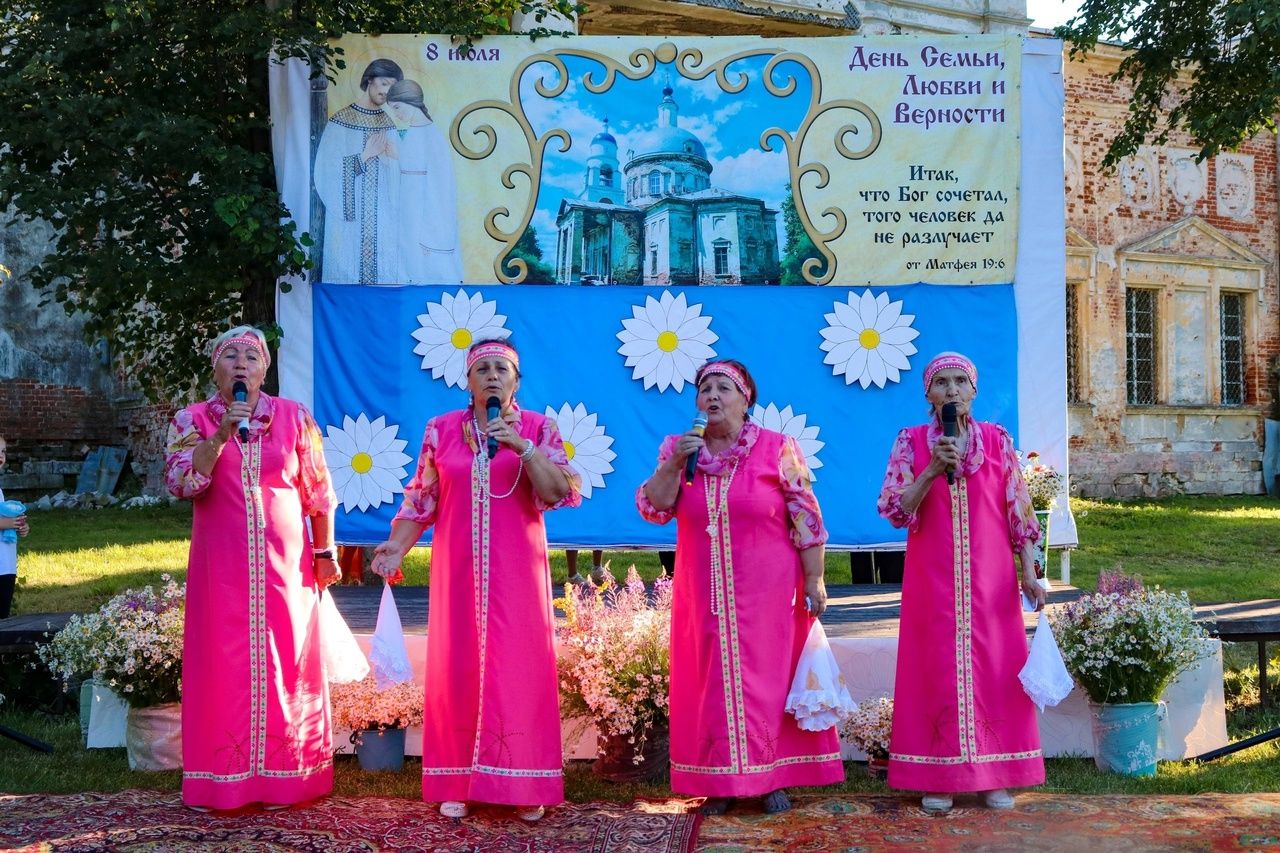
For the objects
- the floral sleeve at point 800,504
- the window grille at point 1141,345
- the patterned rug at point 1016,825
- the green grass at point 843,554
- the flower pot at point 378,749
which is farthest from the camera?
the window grille at point 1141,345

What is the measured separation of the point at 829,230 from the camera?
7.29m

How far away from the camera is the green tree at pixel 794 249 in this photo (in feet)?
23.9

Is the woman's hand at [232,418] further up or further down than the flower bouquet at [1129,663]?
further up

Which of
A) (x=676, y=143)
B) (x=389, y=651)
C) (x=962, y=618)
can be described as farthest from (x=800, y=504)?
(x=676, y=143)

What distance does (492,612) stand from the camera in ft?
15.3

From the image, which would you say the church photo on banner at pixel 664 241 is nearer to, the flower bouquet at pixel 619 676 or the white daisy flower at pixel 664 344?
the white daisy flower at pixel 664 344

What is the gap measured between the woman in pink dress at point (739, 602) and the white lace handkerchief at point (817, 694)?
2.5 inches

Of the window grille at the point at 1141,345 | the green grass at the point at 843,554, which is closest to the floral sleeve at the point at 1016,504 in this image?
the green grass at the point at 843,554

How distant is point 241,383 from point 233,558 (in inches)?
25.1

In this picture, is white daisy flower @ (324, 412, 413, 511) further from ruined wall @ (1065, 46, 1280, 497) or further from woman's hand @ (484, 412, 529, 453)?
ruined wall @ (1065, 46, 1280, 497)

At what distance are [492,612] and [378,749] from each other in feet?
4.37

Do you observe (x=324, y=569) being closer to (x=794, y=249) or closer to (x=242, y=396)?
(x=242, y=396)

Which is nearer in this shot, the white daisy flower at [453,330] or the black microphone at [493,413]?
the black microphone at [493,413]

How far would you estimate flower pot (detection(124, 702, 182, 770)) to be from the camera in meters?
5.59
